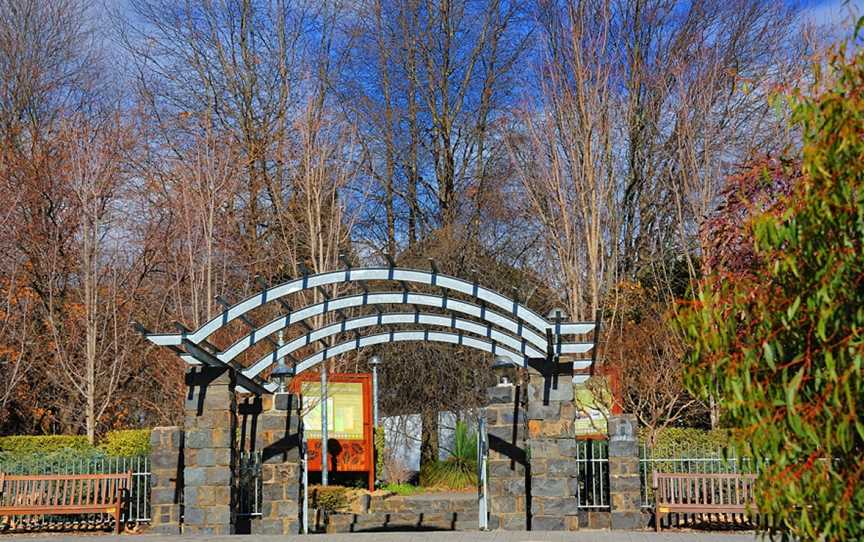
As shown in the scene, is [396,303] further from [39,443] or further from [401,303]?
[39,443]

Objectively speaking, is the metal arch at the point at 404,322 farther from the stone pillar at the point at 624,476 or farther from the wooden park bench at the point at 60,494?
the wooden park bench at the point at 60,494

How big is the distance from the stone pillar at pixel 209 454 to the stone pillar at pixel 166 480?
1.35 feet

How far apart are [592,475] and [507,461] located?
58.2 inches

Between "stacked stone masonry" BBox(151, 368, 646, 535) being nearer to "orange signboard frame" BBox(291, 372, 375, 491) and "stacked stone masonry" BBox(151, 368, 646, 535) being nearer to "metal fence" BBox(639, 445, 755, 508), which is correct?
"metal fence" BBox(639, 445, 755, 508)

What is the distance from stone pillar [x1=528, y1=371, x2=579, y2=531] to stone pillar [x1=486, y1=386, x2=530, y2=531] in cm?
40

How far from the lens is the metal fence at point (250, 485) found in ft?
54.2

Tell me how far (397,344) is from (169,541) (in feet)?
50.0

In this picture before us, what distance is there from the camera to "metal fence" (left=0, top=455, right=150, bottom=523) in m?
16.2

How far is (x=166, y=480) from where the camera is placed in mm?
15398

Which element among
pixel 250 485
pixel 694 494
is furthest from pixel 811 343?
pixel 250 485

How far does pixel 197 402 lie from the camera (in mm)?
15086

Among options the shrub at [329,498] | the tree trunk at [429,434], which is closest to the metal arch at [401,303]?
the shrub at [329,498]

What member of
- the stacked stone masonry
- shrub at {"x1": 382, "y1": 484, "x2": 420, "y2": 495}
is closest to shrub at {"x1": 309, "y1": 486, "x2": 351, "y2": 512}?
the stacked stone masonry

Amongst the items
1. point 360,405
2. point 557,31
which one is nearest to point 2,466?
point 360,405
